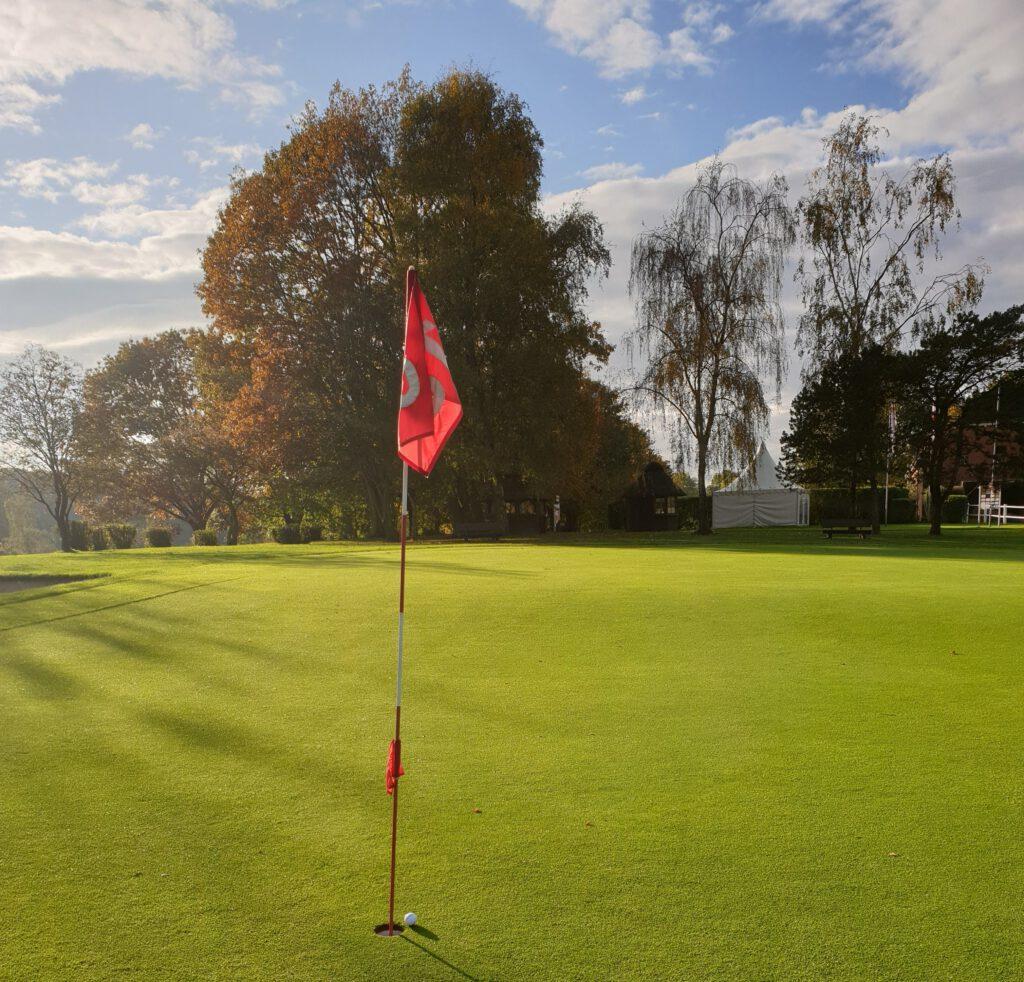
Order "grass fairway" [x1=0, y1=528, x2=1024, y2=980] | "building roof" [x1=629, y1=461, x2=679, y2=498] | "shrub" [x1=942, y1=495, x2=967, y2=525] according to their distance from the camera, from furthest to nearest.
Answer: "shrub" [x1=942, y1=495, x2=967, y2=525], "building roof" [x1=629, y1=461, x2=679, y2=498], "grass fairway" [x1=0, y1=528, x2=1024, y2=980]

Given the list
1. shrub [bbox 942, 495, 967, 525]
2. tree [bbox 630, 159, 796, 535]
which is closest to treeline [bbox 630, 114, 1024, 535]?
tree [bbox 630, 159, 796, 535]

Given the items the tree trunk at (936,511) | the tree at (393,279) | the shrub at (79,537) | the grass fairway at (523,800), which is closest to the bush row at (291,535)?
the tree at (393,279)

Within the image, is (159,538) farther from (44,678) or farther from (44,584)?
(44,678)

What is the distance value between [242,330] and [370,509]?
34.4 feet

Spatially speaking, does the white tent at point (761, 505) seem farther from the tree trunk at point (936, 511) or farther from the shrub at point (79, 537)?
the shrub at point (79, 537)

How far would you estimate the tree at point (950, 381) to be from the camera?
3684 cm

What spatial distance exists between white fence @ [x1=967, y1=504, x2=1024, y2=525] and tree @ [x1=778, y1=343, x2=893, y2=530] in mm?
14652

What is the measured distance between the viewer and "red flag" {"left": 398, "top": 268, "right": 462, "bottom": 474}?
4090 millimetres

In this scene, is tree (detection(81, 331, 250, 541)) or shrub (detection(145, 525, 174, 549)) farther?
tree (detection(81, 331, 250, 541))

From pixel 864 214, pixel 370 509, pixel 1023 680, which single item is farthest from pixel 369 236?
pixel 1023 680

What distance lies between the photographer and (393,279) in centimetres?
3722

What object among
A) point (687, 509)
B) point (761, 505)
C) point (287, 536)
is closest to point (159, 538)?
point (287, 536)

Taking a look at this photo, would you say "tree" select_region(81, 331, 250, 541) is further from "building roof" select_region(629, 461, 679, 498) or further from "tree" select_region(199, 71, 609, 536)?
"building roof" select_region(629, 461, 679, 498)

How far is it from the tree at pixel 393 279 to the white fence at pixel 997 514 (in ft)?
88.5
